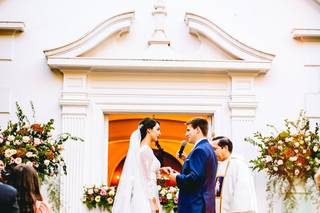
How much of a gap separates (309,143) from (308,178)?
522 mm

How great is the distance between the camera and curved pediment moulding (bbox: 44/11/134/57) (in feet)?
A: 32.3

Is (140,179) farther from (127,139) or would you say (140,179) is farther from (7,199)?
(127,139)

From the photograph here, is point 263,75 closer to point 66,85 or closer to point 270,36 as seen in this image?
point 270,36

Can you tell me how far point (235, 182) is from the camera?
8.45 m

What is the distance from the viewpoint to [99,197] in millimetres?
9547

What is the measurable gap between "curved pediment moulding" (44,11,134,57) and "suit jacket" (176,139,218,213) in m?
3.28

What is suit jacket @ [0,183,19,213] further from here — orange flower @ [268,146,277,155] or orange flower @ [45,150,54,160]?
orange flower @ [268,146,277,155]

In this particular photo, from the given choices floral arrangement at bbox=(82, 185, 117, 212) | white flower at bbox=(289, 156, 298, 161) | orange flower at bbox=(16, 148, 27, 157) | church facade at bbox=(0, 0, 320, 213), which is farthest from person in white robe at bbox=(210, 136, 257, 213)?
orange flower at bbox=(16, 148, 27, 157)

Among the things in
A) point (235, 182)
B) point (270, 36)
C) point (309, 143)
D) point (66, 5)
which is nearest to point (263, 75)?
point (270, 36)

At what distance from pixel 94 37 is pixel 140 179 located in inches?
94.8

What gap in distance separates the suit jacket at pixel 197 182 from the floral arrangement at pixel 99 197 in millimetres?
2620

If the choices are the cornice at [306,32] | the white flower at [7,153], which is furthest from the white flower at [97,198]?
the cornice at [306,32]

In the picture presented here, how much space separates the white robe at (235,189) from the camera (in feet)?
27.4

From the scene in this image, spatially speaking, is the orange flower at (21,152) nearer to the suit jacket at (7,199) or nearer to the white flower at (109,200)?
the white flower at (109,200)
